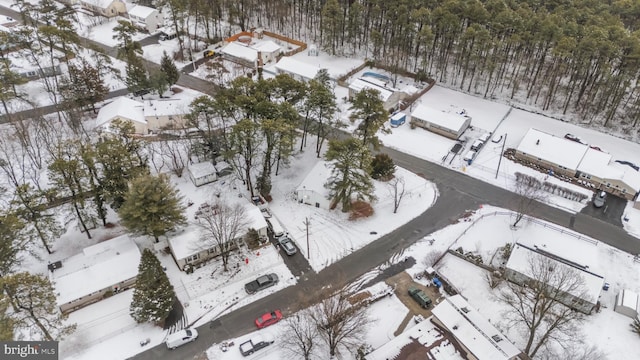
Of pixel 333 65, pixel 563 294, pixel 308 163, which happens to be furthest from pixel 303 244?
pixel 333 65

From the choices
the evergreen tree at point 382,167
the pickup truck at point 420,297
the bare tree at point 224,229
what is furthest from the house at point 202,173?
the pickup truck at point 420,297

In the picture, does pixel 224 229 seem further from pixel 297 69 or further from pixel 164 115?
pixel 297 69

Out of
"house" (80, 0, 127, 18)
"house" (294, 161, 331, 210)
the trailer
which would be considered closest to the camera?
"house" (294, 161, 331, 210)

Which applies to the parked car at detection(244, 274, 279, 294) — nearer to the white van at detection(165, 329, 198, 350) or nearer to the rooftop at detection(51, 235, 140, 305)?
the white van at detection(165, 329, 198, 350)

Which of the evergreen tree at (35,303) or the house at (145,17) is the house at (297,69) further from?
the evergreen tree at (35,303)

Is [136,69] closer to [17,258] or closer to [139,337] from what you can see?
[17,258]

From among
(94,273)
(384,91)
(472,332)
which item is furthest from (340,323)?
(384,91)

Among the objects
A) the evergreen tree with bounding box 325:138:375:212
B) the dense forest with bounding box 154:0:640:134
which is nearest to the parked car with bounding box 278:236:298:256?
the evergreen tree with bounding box 325:138:375:212
